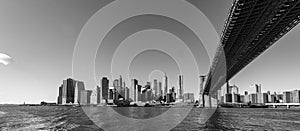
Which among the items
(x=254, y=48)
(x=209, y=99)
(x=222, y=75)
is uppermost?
(x=254, y=48)

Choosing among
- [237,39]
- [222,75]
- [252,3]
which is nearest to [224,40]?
[237,39]

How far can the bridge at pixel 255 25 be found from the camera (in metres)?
32.2

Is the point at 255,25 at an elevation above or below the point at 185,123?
above

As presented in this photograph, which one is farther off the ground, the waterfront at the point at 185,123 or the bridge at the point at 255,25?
the bridge at the point at 255,25

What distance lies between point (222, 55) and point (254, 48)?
8737mm

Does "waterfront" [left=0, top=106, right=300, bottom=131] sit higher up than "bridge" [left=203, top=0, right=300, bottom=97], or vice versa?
"bridge" [left=203, top=0, right=300, bottom=97]

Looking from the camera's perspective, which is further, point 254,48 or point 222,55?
point 222,55

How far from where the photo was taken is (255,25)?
40500 millimetres

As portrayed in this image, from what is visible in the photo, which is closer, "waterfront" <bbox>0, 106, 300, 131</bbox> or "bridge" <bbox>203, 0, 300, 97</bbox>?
"bridge" <bbox>203, 0, 300, 97</bbox>

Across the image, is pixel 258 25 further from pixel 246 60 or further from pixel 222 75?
pixel 222 75

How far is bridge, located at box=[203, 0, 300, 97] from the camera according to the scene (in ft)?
106

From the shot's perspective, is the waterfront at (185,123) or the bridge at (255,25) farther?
the waterfront at (185,123)

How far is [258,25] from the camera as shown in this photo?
40.1 metres

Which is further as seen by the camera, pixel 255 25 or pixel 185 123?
pixel 185 123
